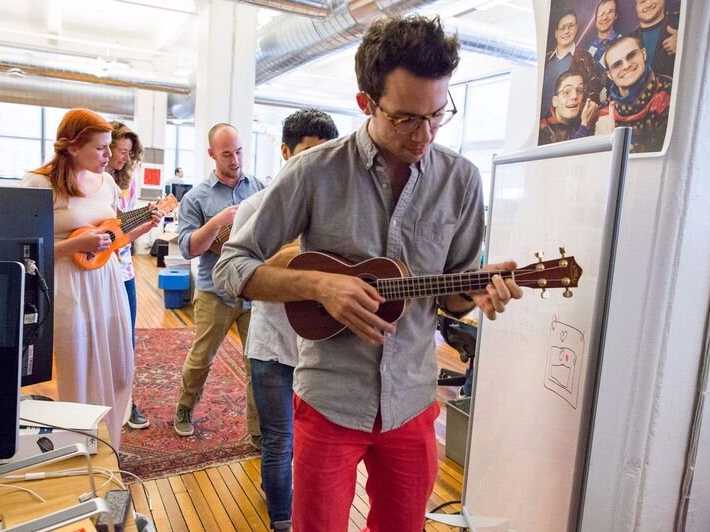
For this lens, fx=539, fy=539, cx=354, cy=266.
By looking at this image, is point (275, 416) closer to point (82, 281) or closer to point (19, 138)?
point (82, 281)

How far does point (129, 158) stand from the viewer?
10.8 feet

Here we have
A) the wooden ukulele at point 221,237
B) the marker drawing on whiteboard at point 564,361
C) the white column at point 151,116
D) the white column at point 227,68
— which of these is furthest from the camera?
the white column at point 151,116

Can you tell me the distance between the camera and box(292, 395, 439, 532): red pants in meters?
1.24

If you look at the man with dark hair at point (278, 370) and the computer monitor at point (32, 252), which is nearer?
the computer monitor at point (32, 252)

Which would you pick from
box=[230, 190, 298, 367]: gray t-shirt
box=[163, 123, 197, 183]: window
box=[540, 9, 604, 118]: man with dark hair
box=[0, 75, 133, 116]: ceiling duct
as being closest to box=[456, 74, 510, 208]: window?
box=[0, 75, 133, 116]: ceiling duct

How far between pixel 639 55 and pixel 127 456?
2.84m

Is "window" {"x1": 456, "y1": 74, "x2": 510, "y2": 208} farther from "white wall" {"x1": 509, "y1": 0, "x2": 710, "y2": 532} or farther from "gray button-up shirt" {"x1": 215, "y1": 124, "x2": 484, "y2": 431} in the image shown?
"gray button-up shirt" {"x1": 215, "y1": 124, "x2": 484, "y2": 431}

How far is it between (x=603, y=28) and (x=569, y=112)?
10.2 inches

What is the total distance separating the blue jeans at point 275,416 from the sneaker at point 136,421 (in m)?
1.43

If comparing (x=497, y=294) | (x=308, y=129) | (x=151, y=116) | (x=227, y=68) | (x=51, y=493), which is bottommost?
(x=51, y=493)

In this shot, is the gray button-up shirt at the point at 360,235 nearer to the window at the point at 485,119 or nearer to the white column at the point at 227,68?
the white column at the point at 227,68

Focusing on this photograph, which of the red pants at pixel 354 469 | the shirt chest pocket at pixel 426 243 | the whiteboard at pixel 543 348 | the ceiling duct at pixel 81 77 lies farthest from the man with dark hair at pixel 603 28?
the ceiling duct at pixel 81 77

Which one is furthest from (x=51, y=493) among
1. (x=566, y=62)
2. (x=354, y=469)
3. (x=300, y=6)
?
(x=300, y=6)

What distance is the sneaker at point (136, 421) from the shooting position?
10.3 ft
